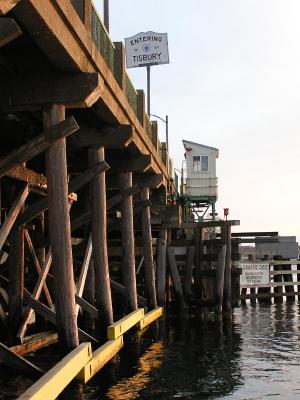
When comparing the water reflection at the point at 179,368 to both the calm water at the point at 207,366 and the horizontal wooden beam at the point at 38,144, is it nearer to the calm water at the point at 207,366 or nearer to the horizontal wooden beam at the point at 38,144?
the calm water at the point at 207,366

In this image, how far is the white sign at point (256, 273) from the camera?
24625 millimetres

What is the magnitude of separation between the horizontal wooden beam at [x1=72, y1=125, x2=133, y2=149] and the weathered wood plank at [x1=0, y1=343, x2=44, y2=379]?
4.15 metres

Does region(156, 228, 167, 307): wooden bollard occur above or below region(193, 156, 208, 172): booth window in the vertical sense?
below

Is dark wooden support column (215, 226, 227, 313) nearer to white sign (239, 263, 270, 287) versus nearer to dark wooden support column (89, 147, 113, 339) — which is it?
white sign (239, 263, 270, 287)

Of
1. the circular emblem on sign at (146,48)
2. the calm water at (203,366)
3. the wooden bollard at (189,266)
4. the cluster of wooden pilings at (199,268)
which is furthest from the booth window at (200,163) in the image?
the calm water at (203,366)

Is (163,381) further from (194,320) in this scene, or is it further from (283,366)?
(194,320)

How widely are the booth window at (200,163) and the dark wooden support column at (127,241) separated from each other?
19940 mm

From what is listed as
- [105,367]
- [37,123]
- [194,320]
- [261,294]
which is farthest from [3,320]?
[261,294]

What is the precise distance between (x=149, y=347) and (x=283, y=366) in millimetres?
2738

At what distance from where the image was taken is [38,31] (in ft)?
19.8

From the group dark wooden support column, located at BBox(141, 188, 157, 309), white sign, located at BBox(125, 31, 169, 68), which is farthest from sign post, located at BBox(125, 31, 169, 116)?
dark wooden support column, located at BBox(141, 188, 157, 309)

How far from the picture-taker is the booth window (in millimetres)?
32375

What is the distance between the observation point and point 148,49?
28016 mm

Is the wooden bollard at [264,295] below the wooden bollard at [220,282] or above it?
below
